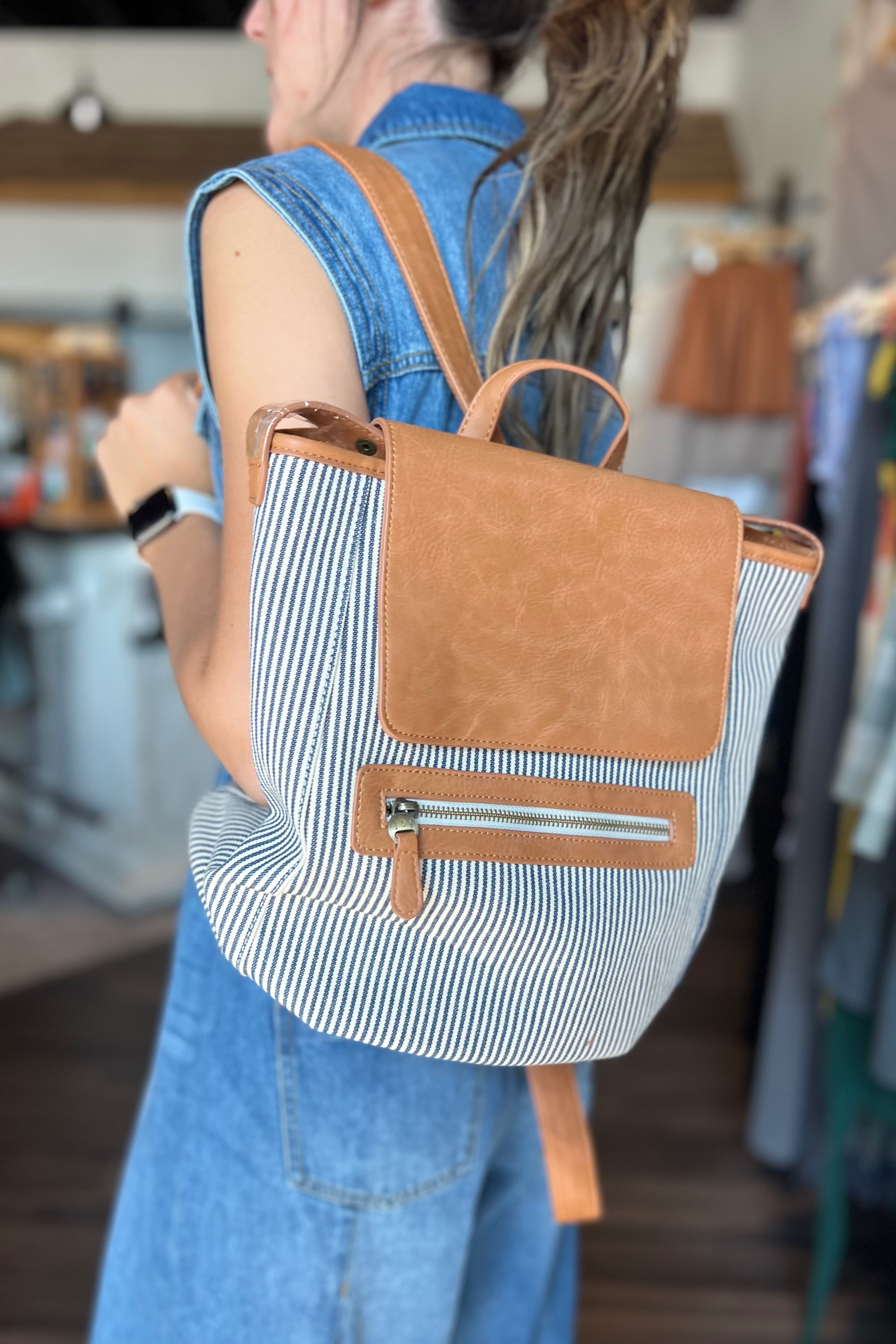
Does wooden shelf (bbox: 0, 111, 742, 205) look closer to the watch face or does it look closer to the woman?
the woman

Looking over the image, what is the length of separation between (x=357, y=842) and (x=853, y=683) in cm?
139

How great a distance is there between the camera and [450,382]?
0.52 m

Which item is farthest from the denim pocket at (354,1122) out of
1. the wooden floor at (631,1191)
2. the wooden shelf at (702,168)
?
the wooden shelf at (702,168)

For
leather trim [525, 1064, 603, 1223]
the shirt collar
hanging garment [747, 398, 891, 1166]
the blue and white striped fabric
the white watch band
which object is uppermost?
the shirt collar

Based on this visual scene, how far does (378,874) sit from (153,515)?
0.91 ft

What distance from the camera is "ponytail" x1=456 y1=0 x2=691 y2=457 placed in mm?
543

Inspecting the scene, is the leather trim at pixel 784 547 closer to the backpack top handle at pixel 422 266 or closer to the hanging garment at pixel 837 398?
the backpack top handle at pixel 422 266

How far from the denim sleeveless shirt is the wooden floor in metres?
1.51

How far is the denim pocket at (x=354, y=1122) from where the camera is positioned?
0.56 m

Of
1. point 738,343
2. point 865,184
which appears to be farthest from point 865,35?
point 738,343

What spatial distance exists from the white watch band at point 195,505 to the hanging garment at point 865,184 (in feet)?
5.05

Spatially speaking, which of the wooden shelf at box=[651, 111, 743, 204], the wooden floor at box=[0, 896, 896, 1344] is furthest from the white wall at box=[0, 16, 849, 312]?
the wooden floor at box=[0, 896, 896, 1344]

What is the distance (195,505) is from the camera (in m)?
0.61

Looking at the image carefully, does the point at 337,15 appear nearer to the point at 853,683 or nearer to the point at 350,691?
the point at 350,691
